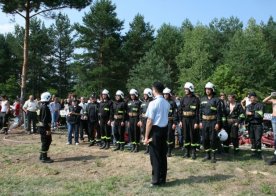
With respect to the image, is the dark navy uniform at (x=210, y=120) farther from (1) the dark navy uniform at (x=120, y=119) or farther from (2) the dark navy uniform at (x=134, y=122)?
(1) the dark navy uniform at (x=120, y=119)

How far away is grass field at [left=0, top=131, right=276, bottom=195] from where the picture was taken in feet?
27.1

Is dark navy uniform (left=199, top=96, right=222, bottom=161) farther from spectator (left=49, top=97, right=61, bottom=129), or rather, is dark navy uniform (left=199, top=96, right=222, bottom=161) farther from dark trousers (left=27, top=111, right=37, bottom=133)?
spectator (left=49, top=97, right=61, bottom=129)

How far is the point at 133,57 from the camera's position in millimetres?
49375

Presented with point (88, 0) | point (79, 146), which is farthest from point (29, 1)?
point (79, 146)

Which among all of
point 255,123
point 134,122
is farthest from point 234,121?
point 134,122

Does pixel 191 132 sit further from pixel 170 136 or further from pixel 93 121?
pixel 93 121

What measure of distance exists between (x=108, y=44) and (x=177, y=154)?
1179 inches

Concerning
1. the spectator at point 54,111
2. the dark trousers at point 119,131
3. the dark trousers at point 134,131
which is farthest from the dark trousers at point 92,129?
the spectator at point 54,111

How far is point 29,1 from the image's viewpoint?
74.1ft

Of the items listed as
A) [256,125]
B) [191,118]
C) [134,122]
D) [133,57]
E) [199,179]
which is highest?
[133,57]

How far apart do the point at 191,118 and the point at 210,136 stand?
0.84 metres

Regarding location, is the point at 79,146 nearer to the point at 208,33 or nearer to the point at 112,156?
the point at 112,156

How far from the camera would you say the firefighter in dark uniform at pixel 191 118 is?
447 inches

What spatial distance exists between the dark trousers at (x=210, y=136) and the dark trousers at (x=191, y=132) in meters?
0.34
